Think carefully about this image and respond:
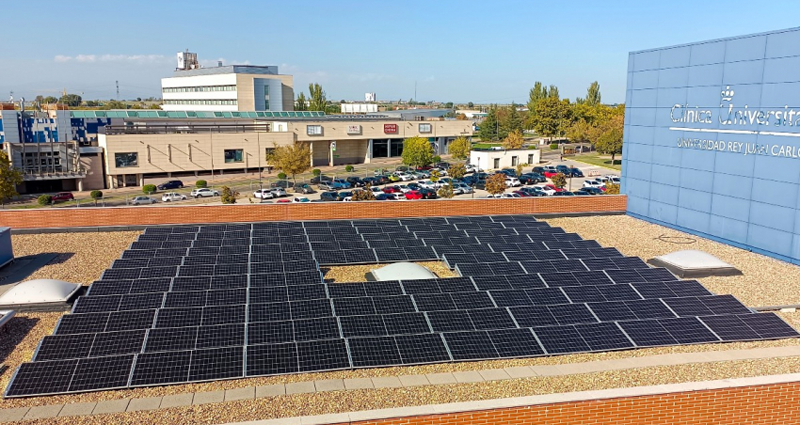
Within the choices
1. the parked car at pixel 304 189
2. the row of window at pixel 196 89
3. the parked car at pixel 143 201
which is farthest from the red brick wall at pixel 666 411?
the row of window at pixel 196 89

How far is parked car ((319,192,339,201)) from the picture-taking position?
54.9 meters

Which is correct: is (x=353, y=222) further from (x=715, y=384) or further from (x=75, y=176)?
Result: (x=75, y=176)

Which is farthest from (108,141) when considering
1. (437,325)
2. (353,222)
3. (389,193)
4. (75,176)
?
(437,325)

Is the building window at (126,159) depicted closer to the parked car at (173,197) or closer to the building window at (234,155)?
the building window at (234,155)

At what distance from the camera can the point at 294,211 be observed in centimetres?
2967

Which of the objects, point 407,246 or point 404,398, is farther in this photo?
point 407,246

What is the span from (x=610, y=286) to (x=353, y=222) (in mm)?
13677

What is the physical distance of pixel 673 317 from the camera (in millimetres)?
16766

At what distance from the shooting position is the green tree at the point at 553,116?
368 ft

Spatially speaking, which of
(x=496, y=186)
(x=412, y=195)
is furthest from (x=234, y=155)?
(x=496, y=186)

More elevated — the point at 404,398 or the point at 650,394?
the point at 650,394

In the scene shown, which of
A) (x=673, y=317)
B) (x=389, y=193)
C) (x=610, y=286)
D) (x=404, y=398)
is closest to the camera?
(x=404, y=398)

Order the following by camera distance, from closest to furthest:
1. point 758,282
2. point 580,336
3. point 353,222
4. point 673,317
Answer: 1. point 580,336
2. point 673,317
3. point 758,282
4. point 353,222

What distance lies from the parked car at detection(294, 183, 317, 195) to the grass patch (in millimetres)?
42983
